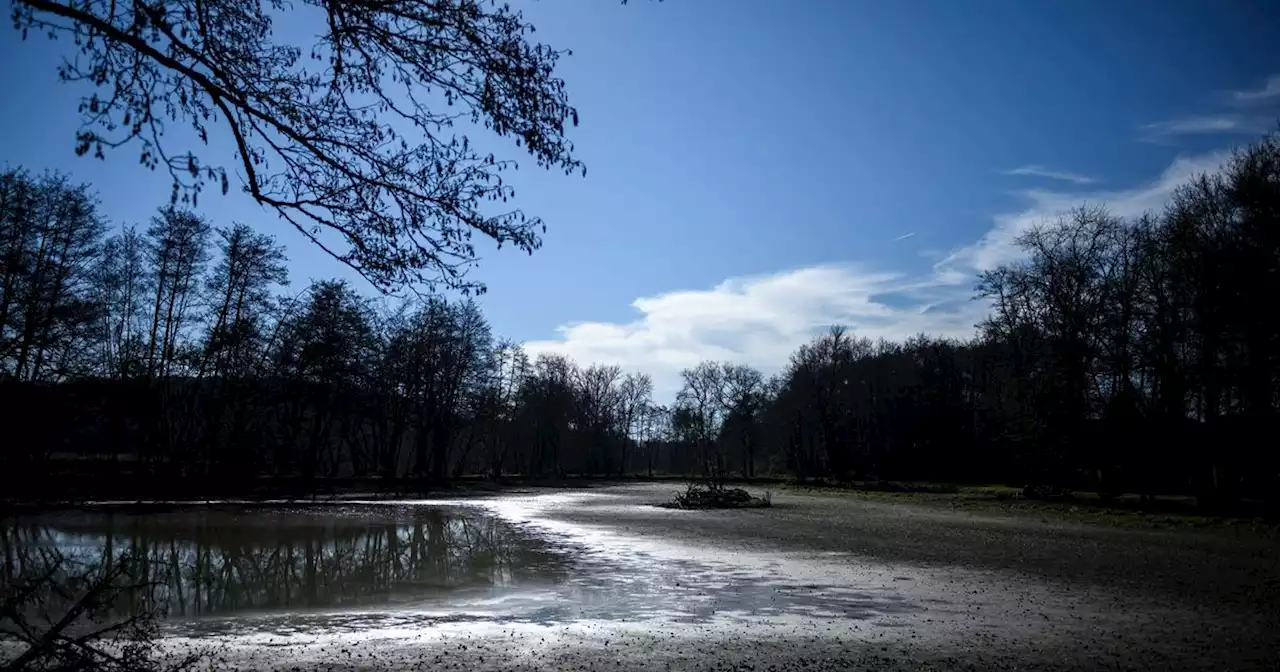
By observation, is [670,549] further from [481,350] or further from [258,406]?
[481,350]

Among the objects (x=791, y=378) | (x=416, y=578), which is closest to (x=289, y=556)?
(x=416, y=578)

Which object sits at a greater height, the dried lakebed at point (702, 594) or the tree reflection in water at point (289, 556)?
the dried lakebed at point (702, 594)

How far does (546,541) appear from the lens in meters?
20.6

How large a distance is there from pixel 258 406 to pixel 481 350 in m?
20.1

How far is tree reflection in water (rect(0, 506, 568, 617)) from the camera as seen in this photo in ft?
41.2

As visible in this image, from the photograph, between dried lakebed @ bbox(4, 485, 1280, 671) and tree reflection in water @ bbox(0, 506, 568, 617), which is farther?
tree reflection in water @ bbox(0, 506, 568, 617)

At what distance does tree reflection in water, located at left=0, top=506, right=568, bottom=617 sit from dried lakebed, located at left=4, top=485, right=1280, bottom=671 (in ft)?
0.36

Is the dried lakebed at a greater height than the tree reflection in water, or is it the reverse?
the dried lakebed

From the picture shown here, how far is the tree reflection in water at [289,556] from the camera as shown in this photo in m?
12.6

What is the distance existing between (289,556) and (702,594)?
1123cm

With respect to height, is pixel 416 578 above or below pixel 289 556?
above

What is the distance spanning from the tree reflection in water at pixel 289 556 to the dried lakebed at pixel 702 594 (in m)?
0.11

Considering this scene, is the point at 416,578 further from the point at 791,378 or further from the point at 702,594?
the point at 791,378

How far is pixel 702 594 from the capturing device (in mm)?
11953
